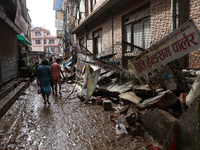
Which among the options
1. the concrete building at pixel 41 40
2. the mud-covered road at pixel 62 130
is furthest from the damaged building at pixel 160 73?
the concrete building at pixel 41 40

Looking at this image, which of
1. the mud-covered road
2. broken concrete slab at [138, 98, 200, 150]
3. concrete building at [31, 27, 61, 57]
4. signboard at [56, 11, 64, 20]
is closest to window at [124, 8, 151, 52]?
the mud-covered road

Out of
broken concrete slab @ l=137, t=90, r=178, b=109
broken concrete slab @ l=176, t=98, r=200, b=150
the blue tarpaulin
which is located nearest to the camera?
broken concrete slab @ l=176, t=98, r=200, b=150

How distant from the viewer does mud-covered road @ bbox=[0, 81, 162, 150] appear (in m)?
2.85

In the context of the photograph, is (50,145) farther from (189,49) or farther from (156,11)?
(156,11)

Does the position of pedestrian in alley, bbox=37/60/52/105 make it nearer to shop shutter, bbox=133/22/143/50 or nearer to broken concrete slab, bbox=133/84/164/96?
broken concrete slab, bbox=133/84/164/96

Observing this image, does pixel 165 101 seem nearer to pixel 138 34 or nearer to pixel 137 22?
pixel 138 34

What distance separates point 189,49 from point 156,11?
14.6 feet

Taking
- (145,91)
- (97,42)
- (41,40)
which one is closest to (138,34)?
(145,91)

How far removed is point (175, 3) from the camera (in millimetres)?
5230

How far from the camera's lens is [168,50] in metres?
2.81

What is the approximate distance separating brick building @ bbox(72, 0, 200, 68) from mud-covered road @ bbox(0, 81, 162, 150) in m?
3.06

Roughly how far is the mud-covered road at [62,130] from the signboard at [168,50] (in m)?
1.46

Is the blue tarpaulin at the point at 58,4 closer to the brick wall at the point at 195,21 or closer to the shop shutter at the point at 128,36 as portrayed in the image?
the shop shutter at the point at 128,36

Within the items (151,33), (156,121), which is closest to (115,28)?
(151,33)
